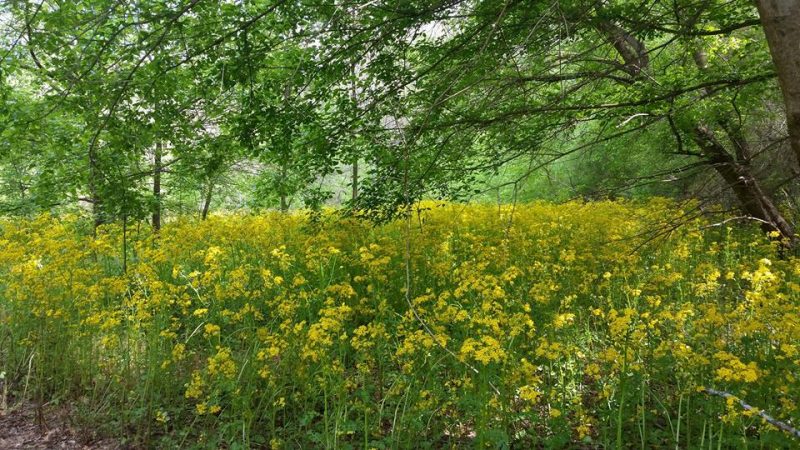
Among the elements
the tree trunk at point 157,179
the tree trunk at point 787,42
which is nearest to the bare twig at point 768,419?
the tree trunk at point 787,42

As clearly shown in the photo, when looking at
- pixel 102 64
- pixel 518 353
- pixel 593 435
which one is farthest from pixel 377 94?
pixel 593 435

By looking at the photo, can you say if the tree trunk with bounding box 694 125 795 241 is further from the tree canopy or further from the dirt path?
the dirt path

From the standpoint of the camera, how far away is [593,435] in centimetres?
293

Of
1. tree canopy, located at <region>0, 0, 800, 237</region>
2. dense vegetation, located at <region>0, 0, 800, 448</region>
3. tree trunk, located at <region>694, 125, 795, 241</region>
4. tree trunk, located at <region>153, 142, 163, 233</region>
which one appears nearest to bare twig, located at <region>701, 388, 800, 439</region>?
dense vegetation, located at <region>0, 0, 800, 448</region>

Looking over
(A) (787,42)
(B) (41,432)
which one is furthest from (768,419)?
(B) (41,432)

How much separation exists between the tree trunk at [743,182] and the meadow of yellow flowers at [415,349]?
721 mm

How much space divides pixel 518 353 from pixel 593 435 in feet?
2.16

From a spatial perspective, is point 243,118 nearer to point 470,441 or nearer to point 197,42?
point 197,42

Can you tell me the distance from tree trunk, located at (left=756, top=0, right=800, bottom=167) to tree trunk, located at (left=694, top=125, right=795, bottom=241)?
14.6 ft

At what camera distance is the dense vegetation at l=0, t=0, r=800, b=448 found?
2566mm

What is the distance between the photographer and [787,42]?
1.65 meters

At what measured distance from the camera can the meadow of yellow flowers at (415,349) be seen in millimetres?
2559

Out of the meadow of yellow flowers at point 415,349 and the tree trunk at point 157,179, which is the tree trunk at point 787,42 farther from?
the tree trunk at point 157,179

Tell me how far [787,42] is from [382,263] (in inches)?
116
